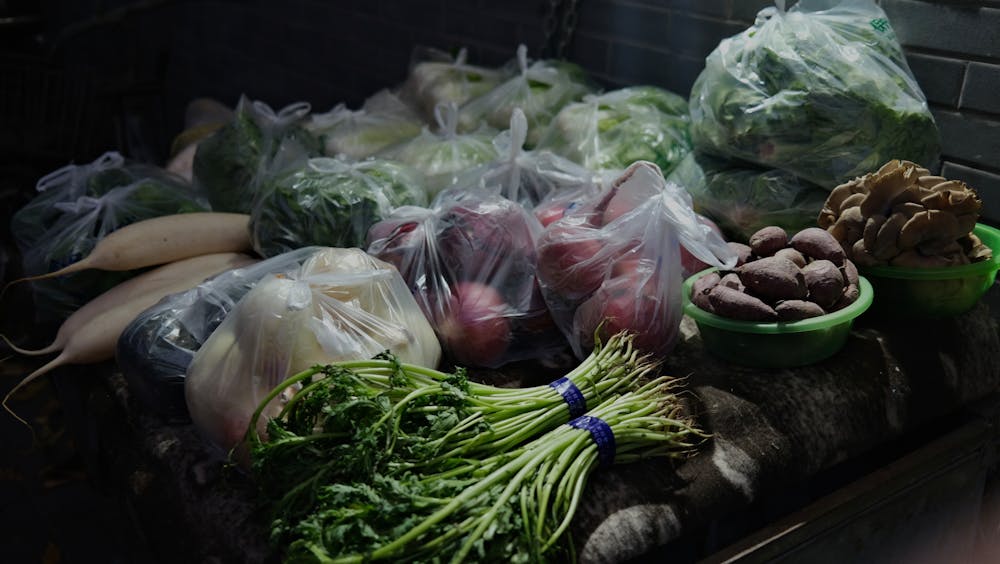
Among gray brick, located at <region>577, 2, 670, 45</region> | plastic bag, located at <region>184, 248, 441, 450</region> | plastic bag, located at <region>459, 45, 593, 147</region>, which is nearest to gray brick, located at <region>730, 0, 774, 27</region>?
gray brick, located at <region>577, 2, 670, 45</region>

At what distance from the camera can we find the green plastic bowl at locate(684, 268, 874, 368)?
5.88 feet

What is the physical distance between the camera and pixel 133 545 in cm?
266

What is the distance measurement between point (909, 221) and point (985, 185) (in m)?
0.68

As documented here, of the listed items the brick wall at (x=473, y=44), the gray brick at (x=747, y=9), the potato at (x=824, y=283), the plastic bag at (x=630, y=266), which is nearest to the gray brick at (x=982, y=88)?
the brick wall at (x=473, y=44)

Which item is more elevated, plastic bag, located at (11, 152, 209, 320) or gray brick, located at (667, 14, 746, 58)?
gray brick, located at (667, 14, 746, 58)

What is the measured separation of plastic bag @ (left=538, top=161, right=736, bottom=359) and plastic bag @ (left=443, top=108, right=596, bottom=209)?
0.51 meters

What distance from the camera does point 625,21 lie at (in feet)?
11.4

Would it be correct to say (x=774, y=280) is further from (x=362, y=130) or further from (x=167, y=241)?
(x=362, y=130)

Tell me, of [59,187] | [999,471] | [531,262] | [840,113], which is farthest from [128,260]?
[999,471]

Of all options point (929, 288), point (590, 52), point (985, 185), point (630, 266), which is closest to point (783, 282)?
point (630, 266)

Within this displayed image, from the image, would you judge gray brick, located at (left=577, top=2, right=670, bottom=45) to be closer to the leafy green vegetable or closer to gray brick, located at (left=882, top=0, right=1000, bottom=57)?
gray brick, located at (left=882, top=0, right=1000, bottom=57)

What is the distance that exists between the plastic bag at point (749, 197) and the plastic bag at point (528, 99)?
82 cm

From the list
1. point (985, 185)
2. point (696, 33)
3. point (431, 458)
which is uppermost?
point (696, 33)

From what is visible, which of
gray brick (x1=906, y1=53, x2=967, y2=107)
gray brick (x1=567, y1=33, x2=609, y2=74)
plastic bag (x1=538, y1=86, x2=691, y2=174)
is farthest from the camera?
gray brick (x1=567, y1=33, x2=609, y2=74)
